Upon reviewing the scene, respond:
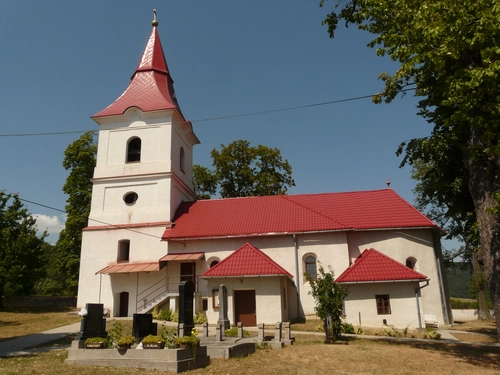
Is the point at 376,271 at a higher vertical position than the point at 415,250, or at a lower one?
lower

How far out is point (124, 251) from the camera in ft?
84.7

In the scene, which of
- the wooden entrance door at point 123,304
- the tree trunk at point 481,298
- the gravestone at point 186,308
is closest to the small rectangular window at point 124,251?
the wooden entrance door at point 123,304

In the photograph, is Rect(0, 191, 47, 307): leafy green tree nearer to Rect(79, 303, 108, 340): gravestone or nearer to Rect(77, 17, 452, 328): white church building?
Rect(77, 17, 452, 328): white church building

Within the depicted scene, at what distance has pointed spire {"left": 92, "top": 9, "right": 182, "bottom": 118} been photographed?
1085 inches

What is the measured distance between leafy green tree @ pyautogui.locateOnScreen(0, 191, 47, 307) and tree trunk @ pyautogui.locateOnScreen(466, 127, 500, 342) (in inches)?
1149

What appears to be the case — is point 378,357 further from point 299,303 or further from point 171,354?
point 299,303

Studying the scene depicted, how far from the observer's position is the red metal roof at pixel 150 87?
27547 mm

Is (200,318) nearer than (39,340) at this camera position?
No

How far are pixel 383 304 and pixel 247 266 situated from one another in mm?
7276

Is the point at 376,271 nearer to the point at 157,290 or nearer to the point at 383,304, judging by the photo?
the point at 383,304

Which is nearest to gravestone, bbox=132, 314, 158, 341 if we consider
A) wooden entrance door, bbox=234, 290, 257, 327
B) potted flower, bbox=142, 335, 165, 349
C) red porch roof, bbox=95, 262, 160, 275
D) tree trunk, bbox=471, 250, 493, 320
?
potted flower, bbox=142, 335, 165, 349

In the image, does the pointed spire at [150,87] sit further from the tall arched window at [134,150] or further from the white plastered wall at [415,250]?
the white plastered wall at [415,250]

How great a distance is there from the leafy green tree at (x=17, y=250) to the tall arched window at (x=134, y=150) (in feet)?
30.8

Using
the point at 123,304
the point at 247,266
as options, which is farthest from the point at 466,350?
the point at 123,304
